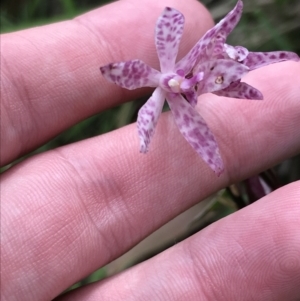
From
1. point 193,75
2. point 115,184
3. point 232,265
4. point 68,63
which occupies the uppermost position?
point 68,63

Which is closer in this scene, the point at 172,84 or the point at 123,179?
the point at 172,84

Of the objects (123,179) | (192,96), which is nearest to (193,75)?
(192,96)

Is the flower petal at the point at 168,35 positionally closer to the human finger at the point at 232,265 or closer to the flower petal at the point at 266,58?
the flower petal at the point at 266,58

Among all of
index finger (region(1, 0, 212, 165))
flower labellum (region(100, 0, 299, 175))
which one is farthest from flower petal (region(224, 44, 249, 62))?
index finger (region(1, 0, 212, 165))

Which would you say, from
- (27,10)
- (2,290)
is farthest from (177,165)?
(27,10)

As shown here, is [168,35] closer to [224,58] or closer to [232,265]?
[224,58]

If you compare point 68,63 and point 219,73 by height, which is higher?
point 68,63

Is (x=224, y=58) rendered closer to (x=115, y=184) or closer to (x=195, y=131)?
(x=195, y=131)

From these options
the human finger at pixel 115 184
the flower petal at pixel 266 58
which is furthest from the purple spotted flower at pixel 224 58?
the human finger at pixel 115 184
